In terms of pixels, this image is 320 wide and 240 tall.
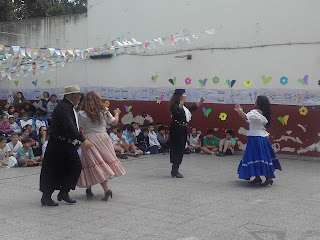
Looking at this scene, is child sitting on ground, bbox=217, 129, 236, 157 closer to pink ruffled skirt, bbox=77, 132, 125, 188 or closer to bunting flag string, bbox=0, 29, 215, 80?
bunting flag string, bbox=0, 29, 215, 80

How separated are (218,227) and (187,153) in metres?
6.99

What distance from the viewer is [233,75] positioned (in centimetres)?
1196

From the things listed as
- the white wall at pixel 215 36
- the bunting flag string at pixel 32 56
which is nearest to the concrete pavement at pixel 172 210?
the bunting flag string at pixel 32 56

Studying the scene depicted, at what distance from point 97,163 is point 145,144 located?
19.3 ft

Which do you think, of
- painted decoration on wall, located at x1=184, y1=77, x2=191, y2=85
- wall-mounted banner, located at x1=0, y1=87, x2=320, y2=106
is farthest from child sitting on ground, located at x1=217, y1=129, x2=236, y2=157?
painted decoration on wall, located at x1=184, y1=77, x2=191, y2=85

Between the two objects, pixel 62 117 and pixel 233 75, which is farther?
pixel 233 75

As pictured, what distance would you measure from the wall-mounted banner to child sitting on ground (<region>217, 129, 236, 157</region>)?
93 centimetres

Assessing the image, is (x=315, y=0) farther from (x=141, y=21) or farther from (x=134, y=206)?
(x=134, y=206)

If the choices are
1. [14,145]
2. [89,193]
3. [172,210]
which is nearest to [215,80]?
[14,145]

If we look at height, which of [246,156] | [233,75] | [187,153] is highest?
[233,75]

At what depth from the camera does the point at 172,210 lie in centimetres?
603

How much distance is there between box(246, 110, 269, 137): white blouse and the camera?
7.43 metres

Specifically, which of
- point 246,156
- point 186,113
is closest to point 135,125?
point 186,113

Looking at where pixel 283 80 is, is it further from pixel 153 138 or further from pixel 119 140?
pixel 119 140
